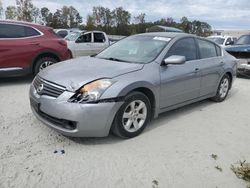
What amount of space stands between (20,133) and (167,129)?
7.32 ft

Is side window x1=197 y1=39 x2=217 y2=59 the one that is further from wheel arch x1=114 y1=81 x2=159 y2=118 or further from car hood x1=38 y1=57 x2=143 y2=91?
car hood x1=38 y1=57 x2=143 y2=91

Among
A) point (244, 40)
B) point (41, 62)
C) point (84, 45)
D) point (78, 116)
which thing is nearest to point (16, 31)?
point (41, 62)

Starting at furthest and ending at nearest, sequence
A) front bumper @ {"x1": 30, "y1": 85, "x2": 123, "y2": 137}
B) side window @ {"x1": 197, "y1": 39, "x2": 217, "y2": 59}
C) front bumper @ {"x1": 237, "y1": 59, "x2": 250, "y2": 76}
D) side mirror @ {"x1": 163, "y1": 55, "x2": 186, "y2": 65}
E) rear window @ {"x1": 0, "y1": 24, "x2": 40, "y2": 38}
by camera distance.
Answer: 1. front bumper @ {"x1": 237, "y1": 59, "x2": 250, "y2": 76}
2. rear window @ {"x1": 0, "y1": 24, "x2": 40, "y2": 38}
3. side window @ {"x1": 197, "y1": 39, "x2": 217, "y2": 59}
4. side mirror @ {"x1": 163, "y1": 55, "x2": 186, "y2": 65}
5. front bumper @ {"x1": 30, "y1": 85, "x2": 123, "y2": 137}

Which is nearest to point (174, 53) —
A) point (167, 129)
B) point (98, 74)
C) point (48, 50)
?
point (167, 129)

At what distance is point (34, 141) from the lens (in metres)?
3.88

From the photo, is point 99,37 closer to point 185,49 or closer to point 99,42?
point 99,42

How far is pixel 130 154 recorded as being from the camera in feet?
12.0

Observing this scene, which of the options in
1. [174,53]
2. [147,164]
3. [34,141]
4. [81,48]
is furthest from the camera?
[81,48]

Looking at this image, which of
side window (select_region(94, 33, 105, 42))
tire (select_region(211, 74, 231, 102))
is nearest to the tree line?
side window (select_region(94, 33, 105, 42))

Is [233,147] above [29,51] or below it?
below

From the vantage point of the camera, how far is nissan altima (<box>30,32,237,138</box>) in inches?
143

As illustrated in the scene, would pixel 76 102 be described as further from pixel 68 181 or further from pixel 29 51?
pixel 29 51

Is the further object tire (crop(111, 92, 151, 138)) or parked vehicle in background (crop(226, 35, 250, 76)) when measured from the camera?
parked vehicle in background (crop(226, 35, 250, 76))

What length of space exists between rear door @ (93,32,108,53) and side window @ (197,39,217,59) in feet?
27.1
